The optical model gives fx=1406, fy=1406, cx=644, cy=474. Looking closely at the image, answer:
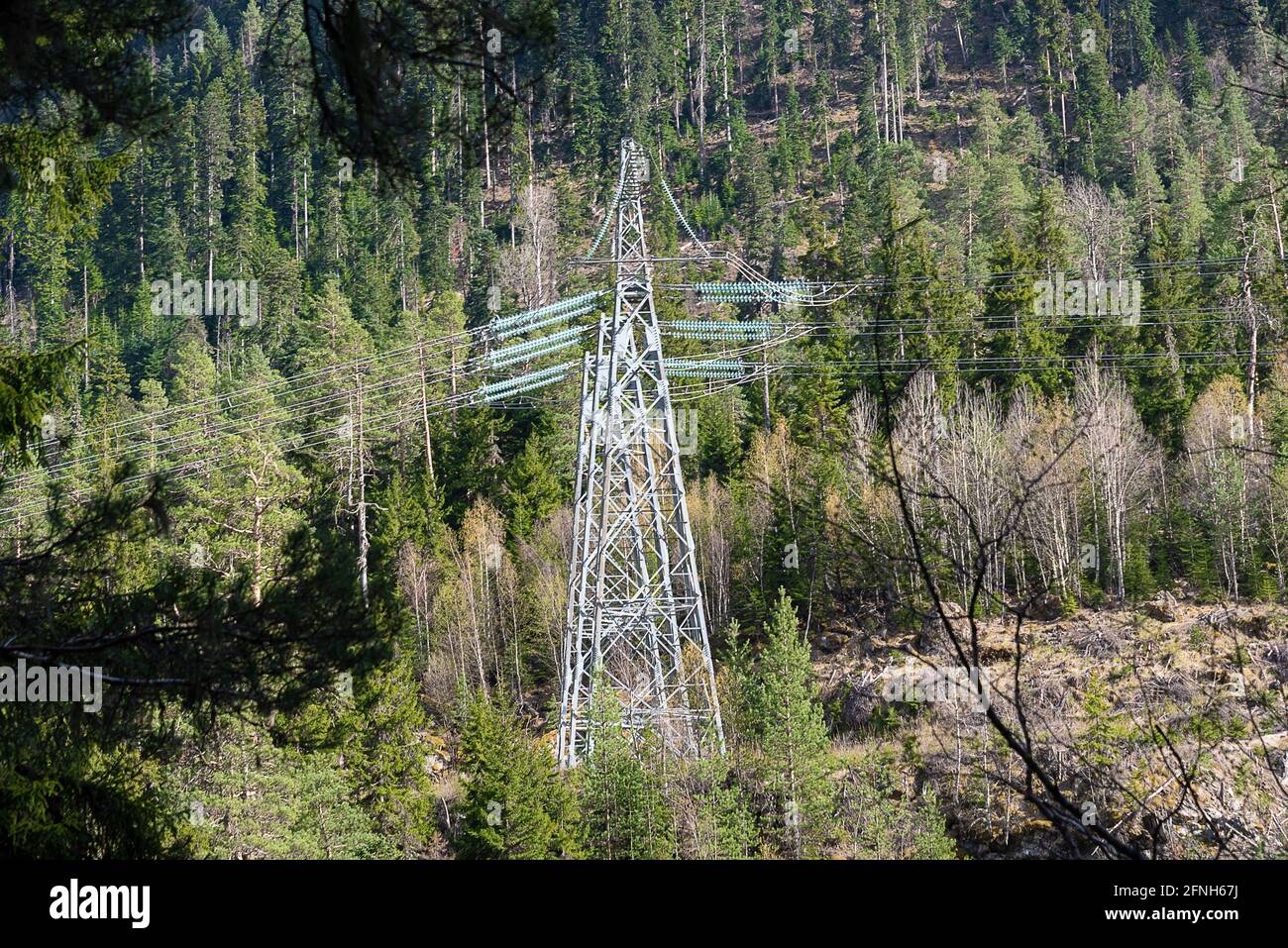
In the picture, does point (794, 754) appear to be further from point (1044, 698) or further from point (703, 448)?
point (703, 448)

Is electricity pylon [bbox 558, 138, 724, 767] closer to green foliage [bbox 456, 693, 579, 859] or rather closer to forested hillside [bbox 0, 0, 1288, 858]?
green foliage [bbox 456, 693, 579, 859]

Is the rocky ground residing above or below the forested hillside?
below

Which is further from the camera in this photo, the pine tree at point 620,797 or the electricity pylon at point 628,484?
the electricity pylon at point 628,484

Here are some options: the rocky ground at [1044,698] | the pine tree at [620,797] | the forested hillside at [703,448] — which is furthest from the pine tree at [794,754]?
the pine tree at [620,797]

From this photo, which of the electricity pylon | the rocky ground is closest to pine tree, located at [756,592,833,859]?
the electricity pylon

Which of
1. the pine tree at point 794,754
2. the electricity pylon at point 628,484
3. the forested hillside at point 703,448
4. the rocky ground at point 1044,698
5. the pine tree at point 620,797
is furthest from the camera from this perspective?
the pine tree at point 794,754

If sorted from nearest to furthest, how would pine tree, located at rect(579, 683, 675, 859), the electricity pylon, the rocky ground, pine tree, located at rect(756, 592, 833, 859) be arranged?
1. the rocky ground
2. pine tree, located at rect(579, 683, 675, 859)
3. the electricity pylon
4. pine tree, located at rect(756, 592, 833, 859)

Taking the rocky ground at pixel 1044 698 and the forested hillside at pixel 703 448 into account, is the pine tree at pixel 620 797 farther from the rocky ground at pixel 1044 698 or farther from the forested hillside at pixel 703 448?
the rocky ground at pixel 1044 698

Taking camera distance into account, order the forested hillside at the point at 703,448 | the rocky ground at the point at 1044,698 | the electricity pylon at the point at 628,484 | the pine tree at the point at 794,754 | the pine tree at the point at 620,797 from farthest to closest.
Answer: the pine tree at the point at 794,754
the electricity pylon at the point at 628,484
the pine tree at the point at 620,797
the rocky ground at the point at 1044,698
the forested hillside at the point at 703,448

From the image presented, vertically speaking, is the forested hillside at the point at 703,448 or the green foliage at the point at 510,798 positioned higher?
the forested hillside at the point at 703,448
